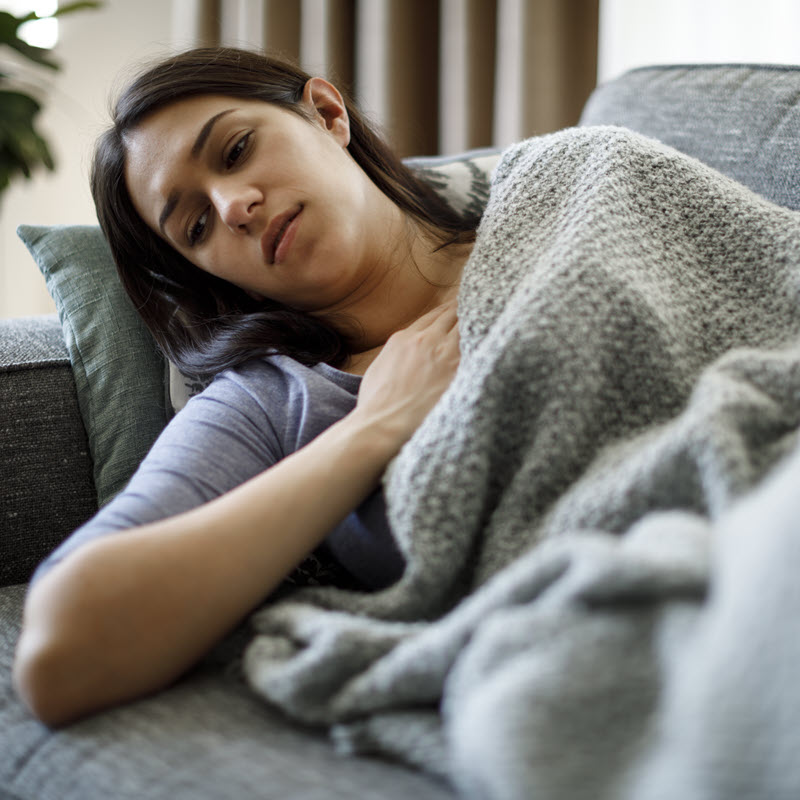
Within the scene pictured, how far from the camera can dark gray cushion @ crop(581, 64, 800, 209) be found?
3.37 feet

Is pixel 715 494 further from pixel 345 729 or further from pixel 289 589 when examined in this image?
pixel 289 589

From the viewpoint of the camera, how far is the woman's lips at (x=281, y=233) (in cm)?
95

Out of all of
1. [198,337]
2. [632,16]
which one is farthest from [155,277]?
[632,16]

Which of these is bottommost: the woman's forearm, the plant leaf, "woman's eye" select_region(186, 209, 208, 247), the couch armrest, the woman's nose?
the couch armrest

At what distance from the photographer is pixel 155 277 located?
116 cm

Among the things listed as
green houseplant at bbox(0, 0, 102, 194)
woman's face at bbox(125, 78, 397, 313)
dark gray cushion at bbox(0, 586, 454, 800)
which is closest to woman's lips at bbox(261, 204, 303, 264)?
woman's face at bbox(125, 78, 397, 313)

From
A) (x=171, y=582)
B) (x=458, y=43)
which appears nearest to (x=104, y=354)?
(x=171, y=582)

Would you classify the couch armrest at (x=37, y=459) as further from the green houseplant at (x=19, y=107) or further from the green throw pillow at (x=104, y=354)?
the green houseplant at (x=19, y=107)

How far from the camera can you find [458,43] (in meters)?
1.90

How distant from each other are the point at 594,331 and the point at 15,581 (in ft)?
2.42

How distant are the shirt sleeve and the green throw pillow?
0.16 meters

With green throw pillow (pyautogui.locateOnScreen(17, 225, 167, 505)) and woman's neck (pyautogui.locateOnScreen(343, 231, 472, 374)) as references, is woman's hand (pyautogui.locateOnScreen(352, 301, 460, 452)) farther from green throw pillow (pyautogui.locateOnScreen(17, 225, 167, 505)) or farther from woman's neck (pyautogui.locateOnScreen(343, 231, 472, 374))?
green throw pillow (pyautogui.locateOnScreen(17, 225, 167, 505))

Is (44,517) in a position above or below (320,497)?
below

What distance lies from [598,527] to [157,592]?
32cm
